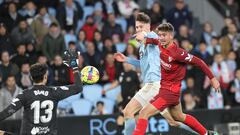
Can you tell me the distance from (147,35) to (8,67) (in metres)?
6.90

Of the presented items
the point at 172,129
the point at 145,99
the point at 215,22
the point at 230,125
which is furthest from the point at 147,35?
the point at 215,22

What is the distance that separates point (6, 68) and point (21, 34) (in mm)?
1399

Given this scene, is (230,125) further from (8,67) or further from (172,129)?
(8,67)

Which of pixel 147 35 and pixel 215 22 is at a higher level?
pixel 215 22

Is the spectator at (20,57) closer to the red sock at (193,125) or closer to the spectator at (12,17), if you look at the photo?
the spectator at (12,17)

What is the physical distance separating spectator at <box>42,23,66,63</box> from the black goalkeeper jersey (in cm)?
831

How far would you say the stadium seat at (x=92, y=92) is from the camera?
1625cm

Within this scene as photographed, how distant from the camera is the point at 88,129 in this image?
14992mm

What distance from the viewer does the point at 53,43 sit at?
17.1 meters

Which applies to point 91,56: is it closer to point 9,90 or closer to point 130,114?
point 9,90

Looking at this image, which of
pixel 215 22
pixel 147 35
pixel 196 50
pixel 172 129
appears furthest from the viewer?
pixel 215 22

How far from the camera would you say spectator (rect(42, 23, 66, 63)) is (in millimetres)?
17047

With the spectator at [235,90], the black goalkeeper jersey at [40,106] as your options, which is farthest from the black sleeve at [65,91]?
the spectator at [235,90]

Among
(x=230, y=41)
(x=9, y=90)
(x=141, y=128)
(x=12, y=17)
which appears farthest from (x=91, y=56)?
(x=141, y=128)
